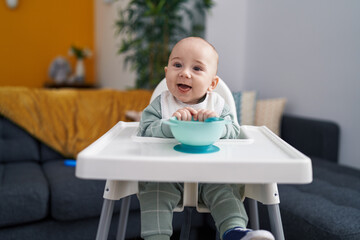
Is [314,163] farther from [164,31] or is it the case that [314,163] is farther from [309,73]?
[164,31]

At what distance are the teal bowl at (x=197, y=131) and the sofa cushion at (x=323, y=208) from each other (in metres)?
0.64

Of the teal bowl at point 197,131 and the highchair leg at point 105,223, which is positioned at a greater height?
the teal bowl at point 197,131

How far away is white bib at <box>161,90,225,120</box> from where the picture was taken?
95cm

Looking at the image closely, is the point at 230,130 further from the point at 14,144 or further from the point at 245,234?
the point at 14,144

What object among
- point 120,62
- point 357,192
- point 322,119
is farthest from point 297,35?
point 120,62

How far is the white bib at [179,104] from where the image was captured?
37.5 inches

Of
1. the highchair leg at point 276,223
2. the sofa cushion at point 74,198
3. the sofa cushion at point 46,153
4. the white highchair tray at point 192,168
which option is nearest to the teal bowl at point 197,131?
the white highchair tray at point 192,168

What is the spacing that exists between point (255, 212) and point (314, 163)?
2.99 ft

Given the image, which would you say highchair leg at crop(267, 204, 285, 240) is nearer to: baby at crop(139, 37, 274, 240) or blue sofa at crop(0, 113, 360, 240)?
baby at crop(139, 37, 274, 240)

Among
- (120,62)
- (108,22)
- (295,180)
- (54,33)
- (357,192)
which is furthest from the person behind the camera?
(54,33)

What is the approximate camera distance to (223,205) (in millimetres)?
871

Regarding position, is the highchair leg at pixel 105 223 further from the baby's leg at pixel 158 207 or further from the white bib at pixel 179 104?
the white bib at pixel 179 104

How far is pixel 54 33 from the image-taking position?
4.69m

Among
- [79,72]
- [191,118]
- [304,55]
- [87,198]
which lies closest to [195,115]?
[191,118]
